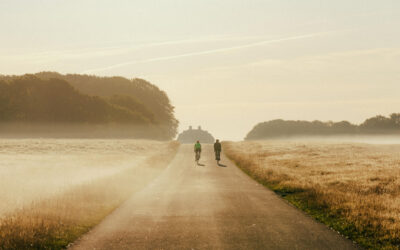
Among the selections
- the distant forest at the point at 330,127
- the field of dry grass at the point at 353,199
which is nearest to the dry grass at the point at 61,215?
the field of dry grass at the point at 353,199

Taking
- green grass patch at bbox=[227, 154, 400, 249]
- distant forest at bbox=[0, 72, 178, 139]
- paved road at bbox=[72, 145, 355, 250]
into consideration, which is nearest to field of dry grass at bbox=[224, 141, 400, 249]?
green grass patch at bbox=[227, 154, 400, 249]

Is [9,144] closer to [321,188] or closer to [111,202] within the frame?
[111,202]

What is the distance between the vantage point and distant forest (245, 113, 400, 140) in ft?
391

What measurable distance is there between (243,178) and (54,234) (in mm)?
15377

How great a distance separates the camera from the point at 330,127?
138m

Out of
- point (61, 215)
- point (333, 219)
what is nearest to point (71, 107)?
point (61, 215)

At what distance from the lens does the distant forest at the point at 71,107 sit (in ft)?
249

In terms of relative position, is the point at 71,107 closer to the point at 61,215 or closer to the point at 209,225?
the point at 61,215

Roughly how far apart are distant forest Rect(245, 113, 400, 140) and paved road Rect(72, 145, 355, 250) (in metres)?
112

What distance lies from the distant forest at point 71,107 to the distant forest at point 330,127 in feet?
154

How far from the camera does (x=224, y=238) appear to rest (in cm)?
959

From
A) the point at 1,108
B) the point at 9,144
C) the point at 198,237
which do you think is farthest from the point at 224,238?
the point at 1,108

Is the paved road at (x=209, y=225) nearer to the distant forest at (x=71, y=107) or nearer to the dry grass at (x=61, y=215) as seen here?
the dry grass at (x=61, y=215)

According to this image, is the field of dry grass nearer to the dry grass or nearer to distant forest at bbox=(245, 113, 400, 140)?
the dry grass
